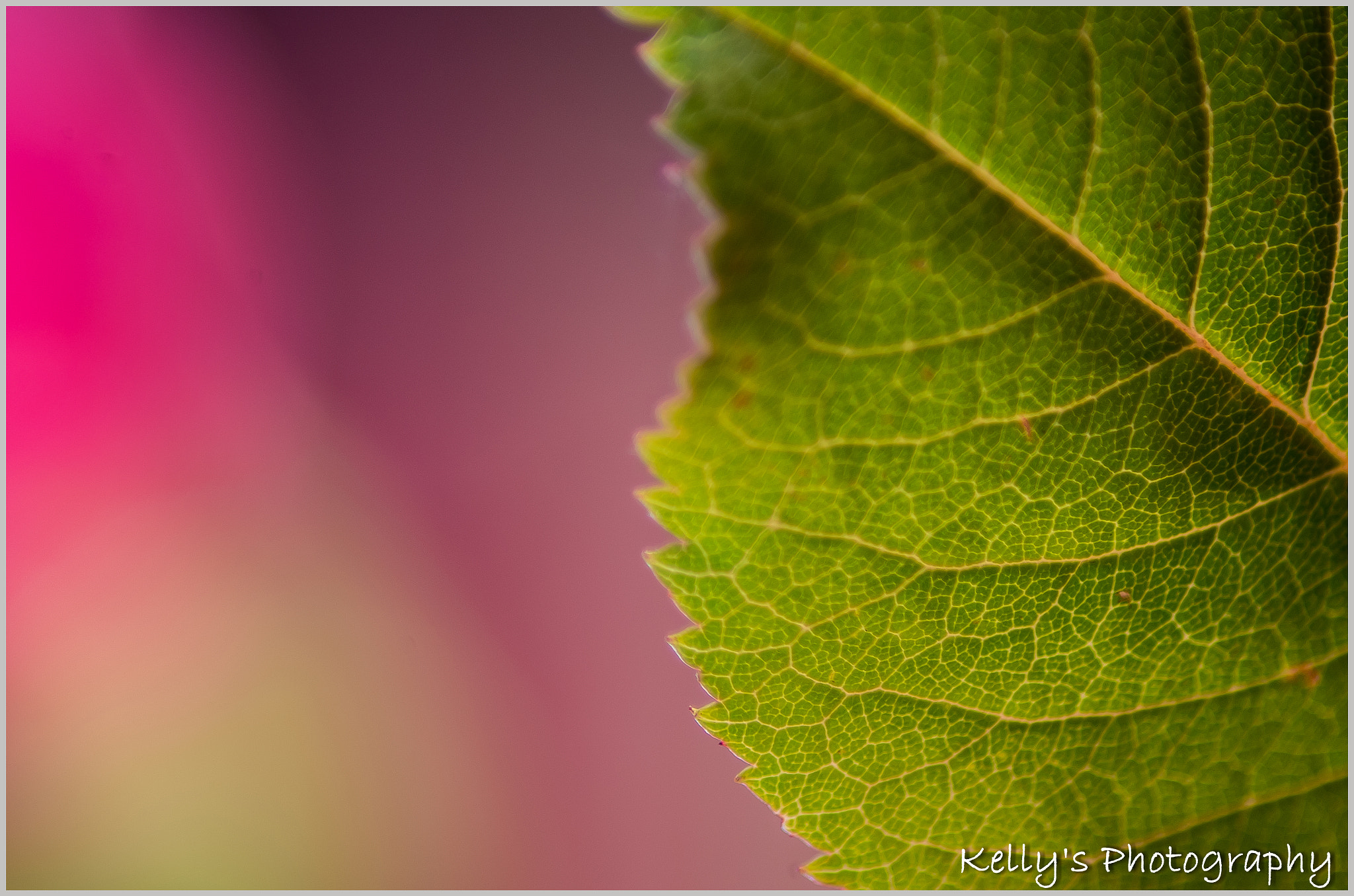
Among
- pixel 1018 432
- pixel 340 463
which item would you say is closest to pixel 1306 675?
pixel 1018 432

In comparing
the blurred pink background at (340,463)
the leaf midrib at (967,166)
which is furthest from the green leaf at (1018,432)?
the blurred pink background at (340,463)

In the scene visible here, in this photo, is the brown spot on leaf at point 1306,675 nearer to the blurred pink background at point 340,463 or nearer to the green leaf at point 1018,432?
the green leaf at point 1018,432

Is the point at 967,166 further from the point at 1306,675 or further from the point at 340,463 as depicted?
the point at 340,463

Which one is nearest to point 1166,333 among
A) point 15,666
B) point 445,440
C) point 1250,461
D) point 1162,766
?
point 1250,461

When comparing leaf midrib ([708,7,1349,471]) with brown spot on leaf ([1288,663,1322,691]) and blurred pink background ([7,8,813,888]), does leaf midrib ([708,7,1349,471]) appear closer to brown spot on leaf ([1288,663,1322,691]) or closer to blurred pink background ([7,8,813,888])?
brown spot on leaf ([1288,663,1322,691])

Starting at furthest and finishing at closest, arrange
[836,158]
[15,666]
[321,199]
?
[321,199]
[15,666]
[836,158]

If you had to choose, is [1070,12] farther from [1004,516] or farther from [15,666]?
[15,666]

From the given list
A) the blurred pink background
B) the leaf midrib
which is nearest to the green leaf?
the leaf midrib
